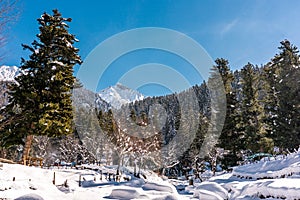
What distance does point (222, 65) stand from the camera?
32719mm

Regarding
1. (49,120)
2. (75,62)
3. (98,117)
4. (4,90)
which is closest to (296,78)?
(75,62)

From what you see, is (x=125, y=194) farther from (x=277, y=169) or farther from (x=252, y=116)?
(x=252, y=116)

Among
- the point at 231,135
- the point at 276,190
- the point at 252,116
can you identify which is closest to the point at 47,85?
the point at 276,190

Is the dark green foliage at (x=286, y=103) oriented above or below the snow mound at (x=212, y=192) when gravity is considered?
above

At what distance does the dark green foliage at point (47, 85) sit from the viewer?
56.9 ft

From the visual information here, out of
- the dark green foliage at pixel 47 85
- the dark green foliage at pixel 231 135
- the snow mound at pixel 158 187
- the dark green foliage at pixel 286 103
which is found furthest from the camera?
the dark green foliage at pixel 231 135

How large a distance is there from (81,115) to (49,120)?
3806cm

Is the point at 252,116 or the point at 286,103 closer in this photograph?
the point at 286,103

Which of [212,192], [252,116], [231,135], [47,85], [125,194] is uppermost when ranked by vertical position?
[47,85]

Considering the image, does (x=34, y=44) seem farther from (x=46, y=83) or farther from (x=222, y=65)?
(x=222, y=65)

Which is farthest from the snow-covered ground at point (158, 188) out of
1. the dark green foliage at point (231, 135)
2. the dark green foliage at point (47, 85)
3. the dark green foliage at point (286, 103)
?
the dark green foliage at point (231, 135)

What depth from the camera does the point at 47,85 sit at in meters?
18.6

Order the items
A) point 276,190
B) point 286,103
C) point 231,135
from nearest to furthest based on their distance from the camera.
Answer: point 276,190, point 286,103, point 231,135

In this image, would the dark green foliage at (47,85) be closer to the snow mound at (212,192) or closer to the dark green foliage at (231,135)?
the snow mound at (212,192)
